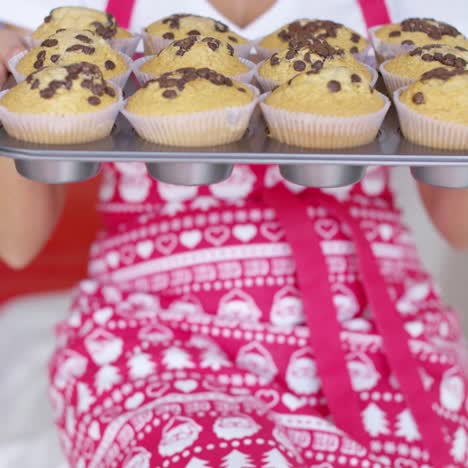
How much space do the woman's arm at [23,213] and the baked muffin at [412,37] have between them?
53cm

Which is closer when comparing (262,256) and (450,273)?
(262,256)

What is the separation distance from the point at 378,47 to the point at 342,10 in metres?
0.19

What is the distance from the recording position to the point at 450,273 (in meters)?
2.12

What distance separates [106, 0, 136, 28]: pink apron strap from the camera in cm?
130

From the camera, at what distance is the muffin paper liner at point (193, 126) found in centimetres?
90

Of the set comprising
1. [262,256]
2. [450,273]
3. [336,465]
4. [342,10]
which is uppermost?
[342,10]

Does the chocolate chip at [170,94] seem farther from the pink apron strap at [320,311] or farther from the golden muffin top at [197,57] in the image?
the pink apron strap at [320,311]

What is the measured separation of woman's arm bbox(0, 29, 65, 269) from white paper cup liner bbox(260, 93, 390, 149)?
1.65 feet

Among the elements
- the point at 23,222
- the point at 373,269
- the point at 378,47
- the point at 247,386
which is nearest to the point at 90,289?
the point at 23,222

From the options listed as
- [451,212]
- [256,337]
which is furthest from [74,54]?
[451,212]

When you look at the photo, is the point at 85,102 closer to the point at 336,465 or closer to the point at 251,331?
the point at 251,331

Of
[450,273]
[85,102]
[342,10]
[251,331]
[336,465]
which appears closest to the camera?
[85,102]

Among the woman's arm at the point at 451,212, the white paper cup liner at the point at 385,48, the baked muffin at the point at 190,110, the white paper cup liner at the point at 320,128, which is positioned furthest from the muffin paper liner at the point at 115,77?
the woman's arm at the point at 451,212

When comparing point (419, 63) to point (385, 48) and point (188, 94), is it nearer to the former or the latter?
point (385, 48)
